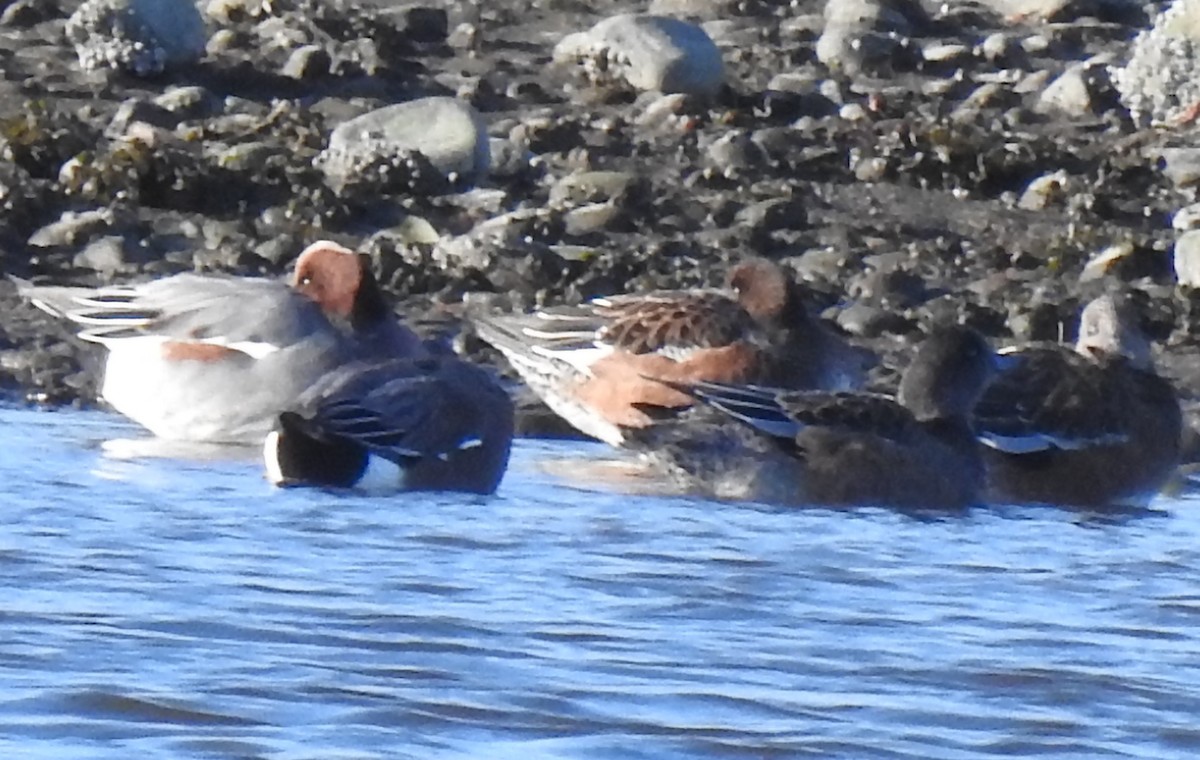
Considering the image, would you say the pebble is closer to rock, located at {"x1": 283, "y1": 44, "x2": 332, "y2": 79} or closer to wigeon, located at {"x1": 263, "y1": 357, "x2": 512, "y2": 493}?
rock, located at {"x1": 283, "y1": 44, "x2": 332, "y2": 79}

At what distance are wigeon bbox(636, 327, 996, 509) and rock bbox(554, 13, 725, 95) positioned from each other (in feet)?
16.0

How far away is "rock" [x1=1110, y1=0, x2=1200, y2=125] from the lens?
48.7 feet

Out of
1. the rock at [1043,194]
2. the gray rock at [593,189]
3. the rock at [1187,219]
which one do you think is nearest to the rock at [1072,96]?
the rock at [1043,194]

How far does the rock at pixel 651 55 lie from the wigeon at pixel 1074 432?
428 centimetres

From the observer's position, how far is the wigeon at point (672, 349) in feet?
36.1

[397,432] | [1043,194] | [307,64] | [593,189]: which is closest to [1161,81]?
[1043,194]

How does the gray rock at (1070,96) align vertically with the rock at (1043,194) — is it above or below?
above

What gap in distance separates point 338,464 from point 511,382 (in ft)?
9.21

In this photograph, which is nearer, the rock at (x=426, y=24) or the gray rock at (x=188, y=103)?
the gray rock at (x=188, y=103)

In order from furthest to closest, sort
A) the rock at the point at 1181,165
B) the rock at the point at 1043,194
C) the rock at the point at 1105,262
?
the rock at the point at 1181,165, the rock at the point at 1043,194, the rock at the point at 1105,262

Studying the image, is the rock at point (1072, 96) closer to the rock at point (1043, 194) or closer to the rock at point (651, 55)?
the rock at point (1043, 194)

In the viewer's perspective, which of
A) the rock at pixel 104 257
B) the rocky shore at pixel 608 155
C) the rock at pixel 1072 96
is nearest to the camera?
the rock at pixel 104 257

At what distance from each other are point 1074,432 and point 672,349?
4.89 feet

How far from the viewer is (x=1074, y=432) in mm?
10578
